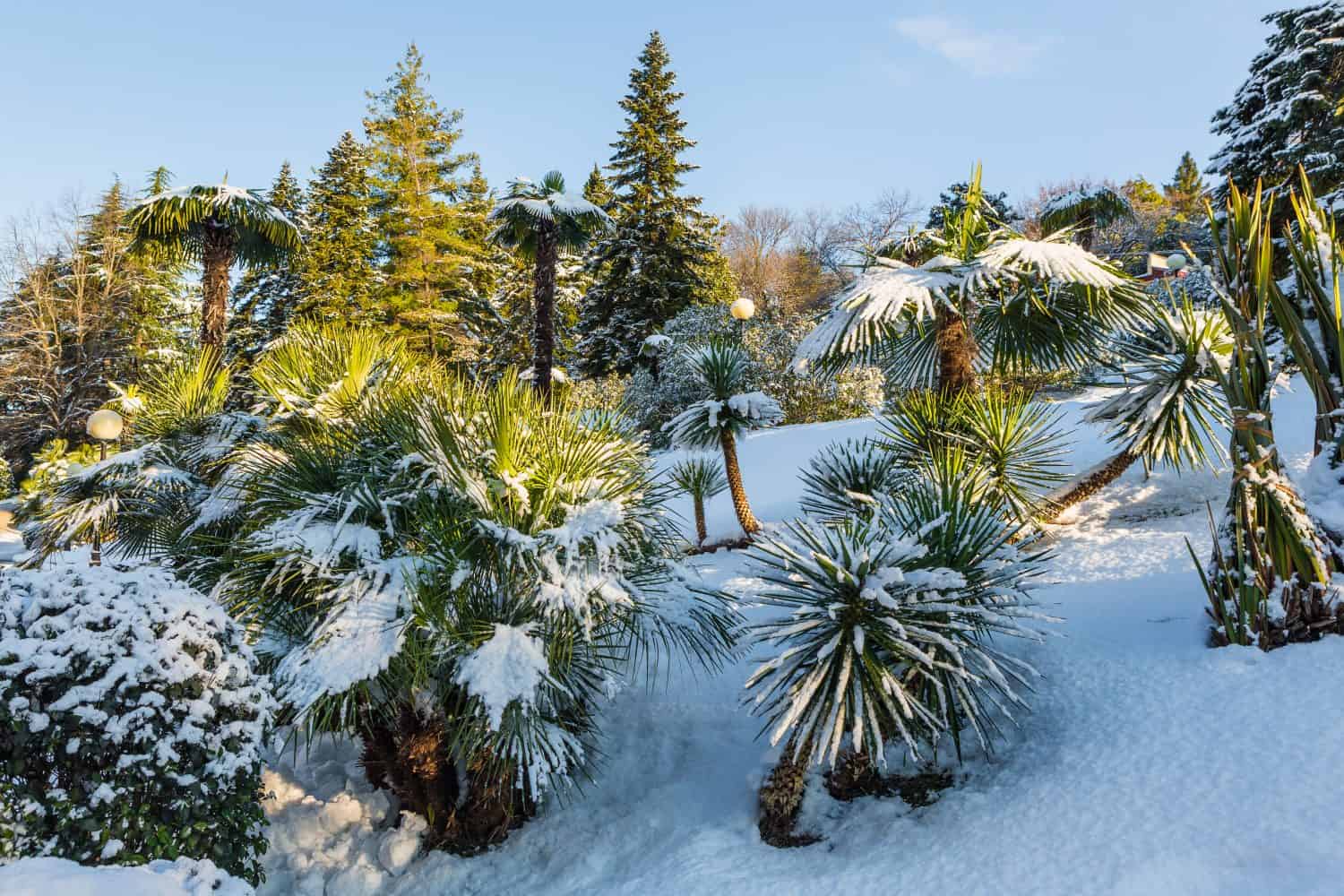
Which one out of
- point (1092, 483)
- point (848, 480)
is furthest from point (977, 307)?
point (848, 480)

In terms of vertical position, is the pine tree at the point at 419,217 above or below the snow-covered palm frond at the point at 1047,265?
above

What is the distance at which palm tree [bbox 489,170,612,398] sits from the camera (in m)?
12.7

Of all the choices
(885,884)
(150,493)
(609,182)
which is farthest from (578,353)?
(885,884)

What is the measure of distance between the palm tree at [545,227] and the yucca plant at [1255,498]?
10.2 meters

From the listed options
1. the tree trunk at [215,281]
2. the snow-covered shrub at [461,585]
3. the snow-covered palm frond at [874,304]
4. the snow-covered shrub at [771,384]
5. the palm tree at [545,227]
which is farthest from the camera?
the snow-covered shrub at [771,384]

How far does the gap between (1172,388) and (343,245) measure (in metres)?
23.5

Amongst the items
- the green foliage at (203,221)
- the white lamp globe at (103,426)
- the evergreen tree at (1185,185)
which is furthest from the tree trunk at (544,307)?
the evergreen tree at (1185,185)

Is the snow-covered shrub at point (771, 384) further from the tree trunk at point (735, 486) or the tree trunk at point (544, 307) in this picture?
the tree trunk at point (735, 486)

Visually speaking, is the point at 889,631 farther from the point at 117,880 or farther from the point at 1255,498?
the point at 117,880

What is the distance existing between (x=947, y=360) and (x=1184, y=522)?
257cm

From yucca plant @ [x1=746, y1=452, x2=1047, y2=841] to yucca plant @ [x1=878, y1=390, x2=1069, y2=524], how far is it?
4.76 feet

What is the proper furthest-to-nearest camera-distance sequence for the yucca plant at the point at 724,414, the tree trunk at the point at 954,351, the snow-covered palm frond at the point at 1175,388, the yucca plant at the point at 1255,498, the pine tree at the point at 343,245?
the pine tree at the point at 343,245 < the yucca plant at the point at 724,414 < the tree trunk at the point at 954,351 < the snow-covered palm frond at the point at 1175,388 < the yucca plant at the point at 1255,498

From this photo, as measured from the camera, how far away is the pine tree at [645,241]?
899 inches

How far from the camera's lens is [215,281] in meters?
9.02
